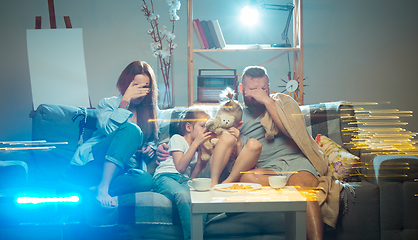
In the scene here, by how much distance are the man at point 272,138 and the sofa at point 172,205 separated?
19 cm

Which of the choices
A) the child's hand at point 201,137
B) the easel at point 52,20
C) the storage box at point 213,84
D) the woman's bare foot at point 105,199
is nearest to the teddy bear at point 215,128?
the child's hand at point 201,137

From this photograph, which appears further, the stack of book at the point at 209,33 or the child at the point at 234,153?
the stack of book at the point at 209,33

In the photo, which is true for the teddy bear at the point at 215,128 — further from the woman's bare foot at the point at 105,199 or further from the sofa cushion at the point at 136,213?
the woman's bare foot at the point at 105,199

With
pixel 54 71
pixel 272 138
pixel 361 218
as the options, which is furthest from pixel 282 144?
pixel 54 71

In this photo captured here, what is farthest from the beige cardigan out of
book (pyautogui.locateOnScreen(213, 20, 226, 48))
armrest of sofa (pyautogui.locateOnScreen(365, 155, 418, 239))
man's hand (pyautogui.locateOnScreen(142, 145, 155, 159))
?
man's hand (pyautogui.locateOnScreen(142, 145, 155, 159))

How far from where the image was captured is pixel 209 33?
1.80 m

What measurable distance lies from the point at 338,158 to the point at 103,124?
4.12 feet

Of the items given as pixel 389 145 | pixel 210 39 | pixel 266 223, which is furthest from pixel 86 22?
pixel 389 145

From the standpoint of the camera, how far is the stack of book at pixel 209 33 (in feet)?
5.86

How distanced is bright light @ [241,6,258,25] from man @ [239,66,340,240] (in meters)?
0.36

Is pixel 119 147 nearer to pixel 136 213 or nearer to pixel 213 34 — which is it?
pixel 136 213

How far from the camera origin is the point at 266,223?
134 centimetres

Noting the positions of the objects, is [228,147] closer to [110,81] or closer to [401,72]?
[110,81]

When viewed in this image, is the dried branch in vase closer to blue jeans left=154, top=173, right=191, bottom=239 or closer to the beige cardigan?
blue jeans left=154, top=173, right=191, bottom=239
